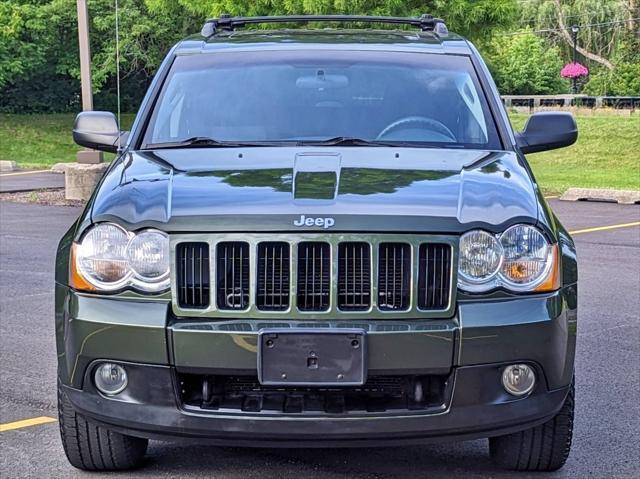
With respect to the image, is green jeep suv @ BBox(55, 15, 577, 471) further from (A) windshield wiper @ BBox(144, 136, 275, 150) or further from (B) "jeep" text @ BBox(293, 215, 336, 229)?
(A) windshield wiper @ BBox(144, 136, 275, 150)

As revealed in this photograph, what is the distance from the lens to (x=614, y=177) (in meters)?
24.1

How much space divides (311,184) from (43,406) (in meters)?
2.17

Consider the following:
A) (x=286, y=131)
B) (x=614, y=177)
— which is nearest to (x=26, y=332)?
(x=286, y=131)

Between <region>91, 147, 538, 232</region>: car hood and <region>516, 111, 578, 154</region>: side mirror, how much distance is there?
2.11 feet

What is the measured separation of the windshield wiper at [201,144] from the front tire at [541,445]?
1.61 metres

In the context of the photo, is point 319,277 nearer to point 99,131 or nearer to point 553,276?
point 553,276

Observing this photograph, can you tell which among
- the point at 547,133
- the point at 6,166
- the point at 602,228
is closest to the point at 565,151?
the point at 6,166

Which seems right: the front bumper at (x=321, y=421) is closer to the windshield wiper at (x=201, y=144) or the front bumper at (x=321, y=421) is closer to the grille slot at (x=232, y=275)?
the grille slot at (x=232, y=275)

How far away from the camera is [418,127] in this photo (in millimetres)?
A: 4852

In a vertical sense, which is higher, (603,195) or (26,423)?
(26,423)

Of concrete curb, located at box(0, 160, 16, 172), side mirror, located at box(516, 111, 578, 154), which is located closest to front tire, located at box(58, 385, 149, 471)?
side mirror, located at box(516, 111, 578, 154)

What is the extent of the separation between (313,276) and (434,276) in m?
0.41

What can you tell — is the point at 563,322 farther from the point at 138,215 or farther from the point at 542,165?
the point at 542,165

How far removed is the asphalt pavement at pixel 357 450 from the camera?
14.1 feet
